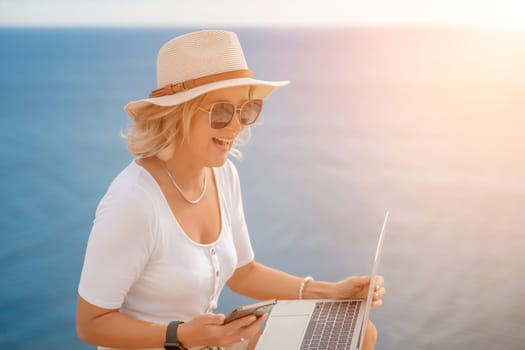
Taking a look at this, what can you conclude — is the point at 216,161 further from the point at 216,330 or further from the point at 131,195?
the point at 216,330

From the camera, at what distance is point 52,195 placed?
439cm

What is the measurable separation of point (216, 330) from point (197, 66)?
549 millimetres

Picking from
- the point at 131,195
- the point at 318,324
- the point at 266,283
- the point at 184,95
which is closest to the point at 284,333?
the point at 318,324

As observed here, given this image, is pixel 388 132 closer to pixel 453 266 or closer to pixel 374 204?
pixel 374 204

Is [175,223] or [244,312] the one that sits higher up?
[175,223]

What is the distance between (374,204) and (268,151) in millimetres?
1165

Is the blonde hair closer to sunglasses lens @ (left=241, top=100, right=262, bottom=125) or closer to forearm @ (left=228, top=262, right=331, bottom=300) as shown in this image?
sunglasses lens @ (left=241, top=100, right=262, bottom=125)

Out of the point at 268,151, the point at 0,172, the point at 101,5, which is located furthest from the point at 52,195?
the point at 101,5

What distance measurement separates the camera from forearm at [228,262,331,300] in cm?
179

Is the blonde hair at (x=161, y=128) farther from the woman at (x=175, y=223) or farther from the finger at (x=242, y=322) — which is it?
the finger at (x=242, y=322)

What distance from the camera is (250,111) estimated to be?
1.62 m

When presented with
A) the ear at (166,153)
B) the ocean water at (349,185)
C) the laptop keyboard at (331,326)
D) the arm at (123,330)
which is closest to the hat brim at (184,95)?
the ear at (166,153)

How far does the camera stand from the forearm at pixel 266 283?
70.4 inches

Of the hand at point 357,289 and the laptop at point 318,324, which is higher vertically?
the hand at point 357,289
